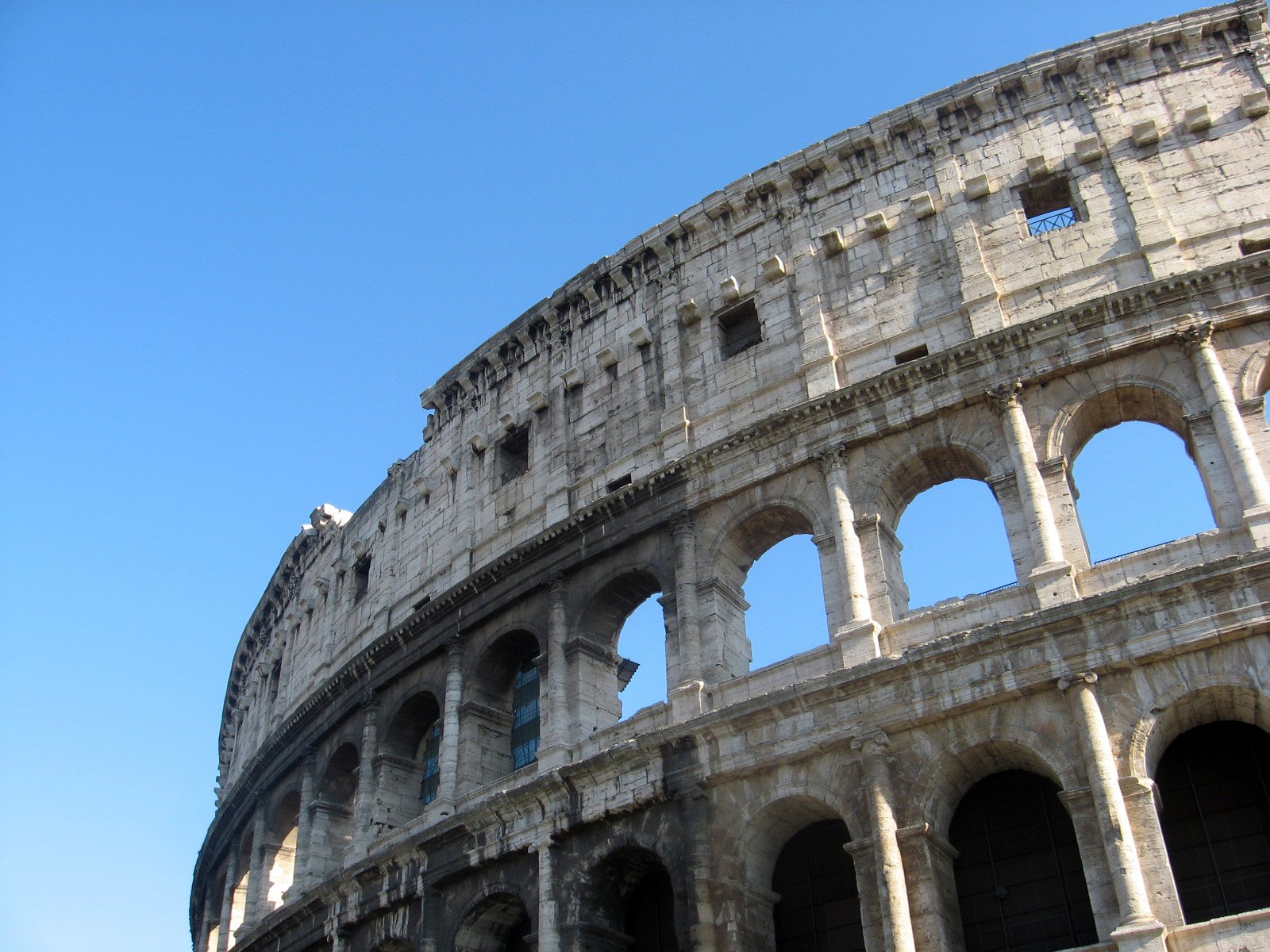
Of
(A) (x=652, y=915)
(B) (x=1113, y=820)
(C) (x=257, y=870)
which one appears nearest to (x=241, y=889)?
(C) (x=257, y=870)

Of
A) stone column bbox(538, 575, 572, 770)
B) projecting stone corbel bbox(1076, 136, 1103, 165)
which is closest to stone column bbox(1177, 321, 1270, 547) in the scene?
projecting stone corbel bbox(1076, 136, 1103, 165)

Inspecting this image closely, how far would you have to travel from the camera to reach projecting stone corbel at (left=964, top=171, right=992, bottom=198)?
71.2 feet

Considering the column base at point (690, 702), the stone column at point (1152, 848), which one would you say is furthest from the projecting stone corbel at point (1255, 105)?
the column base at point (690, 702)

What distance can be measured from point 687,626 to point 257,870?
13.0 m

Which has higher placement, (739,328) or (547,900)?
(739,328)

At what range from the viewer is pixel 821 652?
18.5m

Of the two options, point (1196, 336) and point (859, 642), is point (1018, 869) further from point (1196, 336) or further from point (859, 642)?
point (1196, 336)

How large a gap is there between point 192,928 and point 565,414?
18.6m

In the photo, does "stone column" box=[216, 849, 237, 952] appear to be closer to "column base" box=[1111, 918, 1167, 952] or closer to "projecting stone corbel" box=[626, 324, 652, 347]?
"projecting stone corbel" box=[626, 324, 652, 347]

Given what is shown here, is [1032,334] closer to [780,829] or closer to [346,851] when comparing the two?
[780,829]

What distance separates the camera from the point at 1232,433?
17375mm

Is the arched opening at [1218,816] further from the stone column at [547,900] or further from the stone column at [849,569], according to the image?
the stone column at [547,900]

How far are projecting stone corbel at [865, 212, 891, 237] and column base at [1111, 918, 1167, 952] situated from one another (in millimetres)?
12219

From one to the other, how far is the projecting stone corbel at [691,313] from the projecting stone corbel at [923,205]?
4.21 m
